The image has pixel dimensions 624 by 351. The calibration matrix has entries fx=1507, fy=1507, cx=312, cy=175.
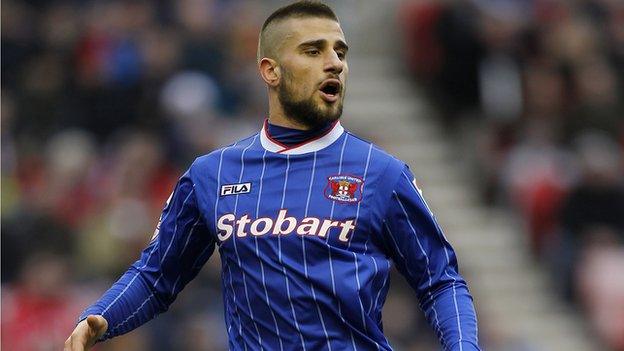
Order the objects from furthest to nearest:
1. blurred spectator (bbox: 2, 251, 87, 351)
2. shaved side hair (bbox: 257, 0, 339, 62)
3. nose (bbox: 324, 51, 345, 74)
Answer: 1. blurred spectator (bbox: 2, 251, 87, 351)
2. shaved side hair (bbox: 257, 0, 339, 62)
3. nose (bbox: 324, 51, 345, 74)

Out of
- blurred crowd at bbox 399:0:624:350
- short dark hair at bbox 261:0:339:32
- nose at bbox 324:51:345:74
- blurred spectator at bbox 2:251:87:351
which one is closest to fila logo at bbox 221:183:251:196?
nose at bbox 324:51:345:74

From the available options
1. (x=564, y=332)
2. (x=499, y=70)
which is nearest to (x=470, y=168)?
(x=499, y=70)

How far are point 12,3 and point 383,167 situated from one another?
8.31 metres

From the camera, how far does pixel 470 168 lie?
14383 mm

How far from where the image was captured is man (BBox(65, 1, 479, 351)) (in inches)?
200

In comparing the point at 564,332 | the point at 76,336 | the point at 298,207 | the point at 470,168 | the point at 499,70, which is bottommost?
the point at 564,332

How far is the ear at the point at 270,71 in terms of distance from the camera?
17.6ft

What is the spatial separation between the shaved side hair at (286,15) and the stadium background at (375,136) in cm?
523

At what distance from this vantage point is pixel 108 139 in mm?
12039

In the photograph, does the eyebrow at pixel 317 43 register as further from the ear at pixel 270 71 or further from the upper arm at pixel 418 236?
the upper arm at pixel 418 236

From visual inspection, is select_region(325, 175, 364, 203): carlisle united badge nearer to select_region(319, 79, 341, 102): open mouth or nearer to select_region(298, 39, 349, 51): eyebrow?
select_region(319, 79, 341, 102): open mouth

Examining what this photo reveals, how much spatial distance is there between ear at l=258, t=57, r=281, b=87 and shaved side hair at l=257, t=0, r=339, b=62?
0.9 inches

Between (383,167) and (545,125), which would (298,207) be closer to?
(383,167)

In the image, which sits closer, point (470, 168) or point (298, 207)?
point (298, 207)
